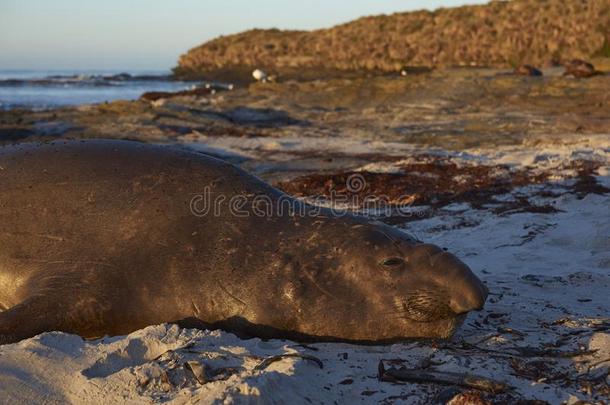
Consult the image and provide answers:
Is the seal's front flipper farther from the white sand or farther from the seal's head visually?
the seal's head

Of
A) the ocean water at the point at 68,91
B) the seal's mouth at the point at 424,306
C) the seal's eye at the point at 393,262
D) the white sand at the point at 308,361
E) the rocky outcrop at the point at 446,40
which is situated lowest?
the ocean water at the point at 68,91

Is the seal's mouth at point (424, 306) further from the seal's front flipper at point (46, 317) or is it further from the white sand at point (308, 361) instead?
the seal's front flipper at point (46, 317)

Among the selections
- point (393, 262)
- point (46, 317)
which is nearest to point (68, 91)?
point (46, 317)

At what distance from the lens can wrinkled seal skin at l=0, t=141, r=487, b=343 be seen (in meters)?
3.68

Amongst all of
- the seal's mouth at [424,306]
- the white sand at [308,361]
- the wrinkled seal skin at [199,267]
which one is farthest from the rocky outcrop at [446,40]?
the seal's mouth at [424,306]

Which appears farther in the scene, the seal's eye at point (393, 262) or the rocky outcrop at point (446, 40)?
the rocky outcrop at point (446, 40)

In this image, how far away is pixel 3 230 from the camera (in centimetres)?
422

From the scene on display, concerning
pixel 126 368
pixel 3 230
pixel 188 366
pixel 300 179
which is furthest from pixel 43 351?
pixel 300 179

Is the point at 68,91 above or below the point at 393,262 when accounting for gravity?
below

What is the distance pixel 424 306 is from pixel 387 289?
209 mm

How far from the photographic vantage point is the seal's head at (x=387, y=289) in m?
3.60

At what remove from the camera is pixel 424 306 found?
3631 mm

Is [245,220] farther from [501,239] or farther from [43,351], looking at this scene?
[501,239]

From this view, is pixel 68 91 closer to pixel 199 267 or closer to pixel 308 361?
pixel 199 267
